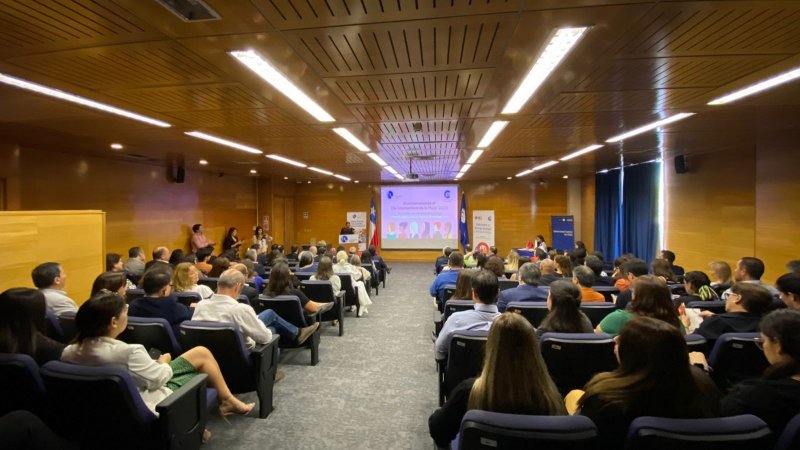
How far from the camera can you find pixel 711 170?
266 inches

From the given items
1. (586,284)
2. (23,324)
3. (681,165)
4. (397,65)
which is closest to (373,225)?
(681,165)

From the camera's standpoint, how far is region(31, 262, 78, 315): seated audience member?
3250 mm

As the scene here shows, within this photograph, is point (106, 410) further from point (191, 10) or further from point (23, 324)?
point (191, 10)

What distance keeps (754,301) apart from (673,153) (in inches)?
216

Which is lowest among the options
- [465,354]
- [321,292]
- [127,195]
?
[321,292]

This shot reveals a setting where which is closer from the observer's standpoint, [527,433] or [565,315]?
[527,433]

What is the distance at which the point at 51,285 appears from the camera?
331 cm

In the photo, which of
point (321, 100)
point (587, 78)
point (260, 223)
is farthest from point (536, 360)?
point (260, 223)

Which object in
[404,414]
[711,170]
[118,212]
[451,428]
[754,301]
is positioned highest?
[711,170]

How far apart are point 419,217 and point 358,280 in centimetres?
745

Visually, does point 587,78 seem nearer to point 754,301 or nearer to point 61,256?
point 754,301

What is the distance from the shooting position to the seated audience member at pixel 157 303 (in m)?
3.06

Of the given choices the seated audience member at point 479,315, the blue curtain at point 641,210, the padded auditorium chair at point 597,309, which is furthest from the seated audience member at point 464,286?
the blue curtain at point 641,210

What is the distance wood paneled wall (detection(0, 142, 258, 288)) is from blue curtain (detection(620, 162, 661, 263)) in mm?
10551
